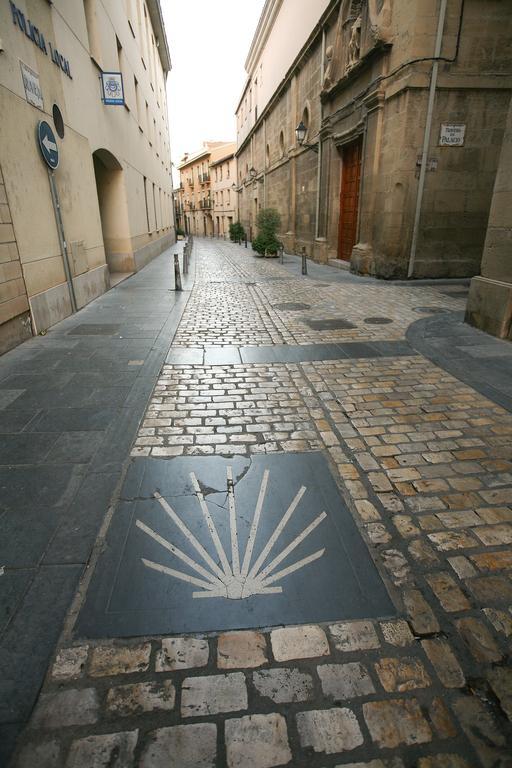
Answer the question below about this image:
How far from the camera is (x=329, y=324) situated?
26.1 feet

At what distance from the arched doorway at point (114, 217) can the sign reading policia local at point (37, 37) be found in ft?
15.1

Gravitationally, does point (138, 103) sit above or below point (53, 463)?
above

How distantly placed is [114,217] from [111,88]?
384 cm

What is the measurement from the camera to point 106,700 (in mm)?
1746

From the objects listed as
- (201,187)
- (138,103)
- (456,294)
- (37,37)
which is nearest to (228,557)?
(37,37)

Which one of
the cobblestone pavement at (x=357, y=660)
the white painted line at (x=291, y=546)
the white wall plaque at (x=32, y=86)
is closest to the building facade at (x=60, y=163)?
the white wall plaque at (x=32, y=86)

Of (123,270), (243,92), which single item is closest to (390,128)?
(123,270)

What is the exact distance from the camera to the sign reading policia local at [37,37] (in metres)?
6.46

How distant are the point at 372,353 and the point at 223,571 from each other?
454 cm

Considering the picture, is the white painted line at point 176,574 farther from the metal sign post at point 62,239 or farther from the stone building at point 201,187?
the stone building at point 201,187

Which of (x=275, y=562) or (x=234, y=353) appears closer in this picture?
(x=275, y=562)

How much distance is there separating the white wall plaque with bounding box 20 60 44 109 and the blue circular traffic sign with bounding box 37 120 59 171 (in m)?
0.32

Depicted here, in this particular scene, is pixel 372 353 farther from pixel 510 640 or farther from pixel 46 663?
pixel 46 663

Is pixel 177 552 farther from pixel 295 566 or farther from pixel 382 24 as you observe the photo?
pixel 382 24
